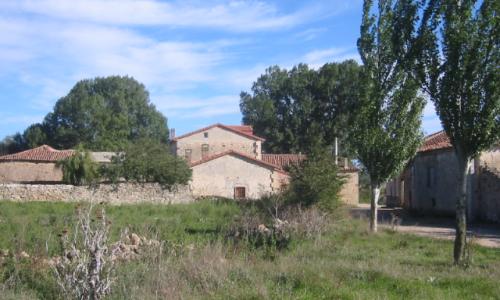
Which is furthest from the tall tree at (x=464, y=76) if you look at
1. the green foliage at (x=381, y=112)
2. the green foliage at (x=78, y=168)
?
the green foliage at (x=78, y=168)

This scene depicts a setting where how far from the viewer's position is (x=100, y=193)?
111ft

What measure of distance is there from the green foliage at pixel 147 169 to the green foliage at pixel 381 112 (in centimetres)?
1718

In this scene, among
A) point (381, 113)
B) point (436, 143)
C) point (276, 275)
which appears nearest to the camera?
point (276, 275)

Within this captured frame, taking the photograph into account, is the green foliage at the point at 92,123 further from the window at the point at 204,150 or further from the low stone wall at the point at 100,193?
the low stone wall at the point at 100,193

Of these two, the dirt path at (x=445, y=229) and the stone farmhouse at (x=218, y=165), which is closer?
the dirt path at (x=445, y=229)

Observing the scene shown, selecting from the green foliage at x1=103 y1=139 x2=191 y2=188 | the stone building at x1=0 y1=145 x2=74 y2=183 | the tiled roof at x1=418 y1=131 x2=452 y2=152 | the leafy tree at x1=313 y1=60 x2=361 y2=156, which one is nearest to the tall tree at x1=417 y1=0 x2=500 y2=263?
the tiled roof at x1=418 y1=131 x2=452 y2=152

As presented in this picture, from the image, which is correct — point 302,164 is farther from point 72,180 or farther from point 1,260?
point 72,180

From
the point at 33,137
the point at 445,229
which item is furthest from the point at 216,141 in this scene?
the point at 33,137

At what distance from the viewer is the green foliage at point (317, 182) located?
21359mm

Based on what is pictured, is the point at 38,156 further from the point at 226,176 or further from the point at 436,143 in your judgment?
the point at 436,143

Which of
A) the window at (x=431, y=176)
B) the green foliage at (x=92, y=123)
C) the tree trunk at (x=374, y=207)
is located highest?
the green foliage at (x=92, y=123)

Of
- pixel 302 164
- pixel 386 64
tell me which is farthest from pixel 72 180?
pixel 386 64

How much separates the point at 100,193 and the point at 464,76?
26425 mm

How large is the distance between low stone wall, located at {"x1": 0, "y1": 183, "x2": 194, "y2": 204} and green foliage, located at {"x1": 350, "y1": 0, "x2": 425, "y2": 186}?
15714 mm
